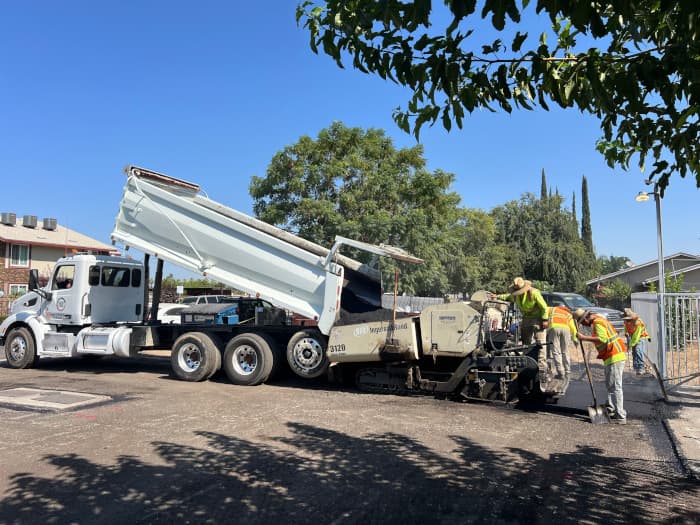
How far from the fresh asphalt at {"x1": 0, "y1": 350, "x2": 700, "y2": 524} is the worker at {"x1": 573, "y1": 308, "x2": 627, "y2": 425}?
26 cm

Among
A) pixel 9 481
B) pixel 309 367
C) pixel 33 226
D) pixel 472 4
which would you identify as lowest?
pixel 9 481

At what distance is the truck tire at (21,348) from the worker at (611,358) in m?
11.1

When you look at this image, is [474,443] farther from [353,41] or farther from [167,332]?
[167,332]

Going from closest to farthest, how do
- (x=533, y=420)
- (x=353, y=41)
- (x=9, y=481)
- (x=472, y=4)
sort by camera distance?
(x=472, y=4) → (x=353, y=41) → (x=9, y=481) → (x=533, y=420)

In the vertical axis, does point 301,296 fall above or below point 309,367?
above

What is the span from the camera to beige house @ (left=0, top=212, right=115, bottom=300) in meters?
32.5

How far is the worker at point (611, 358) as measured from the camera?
7617 millimetres

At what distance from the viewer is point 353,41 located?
139 inches

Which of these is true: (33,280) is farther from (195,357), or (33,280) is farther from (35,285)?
(195,357)

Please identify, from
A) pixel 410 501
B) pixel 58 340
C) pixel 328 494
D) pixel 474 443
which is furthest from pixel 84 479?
pixel 58 340

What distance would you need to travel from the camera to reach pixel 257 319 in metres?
11.2

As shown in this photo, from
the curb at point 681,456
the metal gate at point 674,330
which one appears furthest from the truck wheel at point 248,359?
the metal gate at point 674,330

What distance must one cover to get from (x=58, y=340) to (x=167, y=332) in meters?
2.43

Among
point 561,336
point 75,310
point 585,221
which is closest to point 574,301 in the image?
point 561,336
